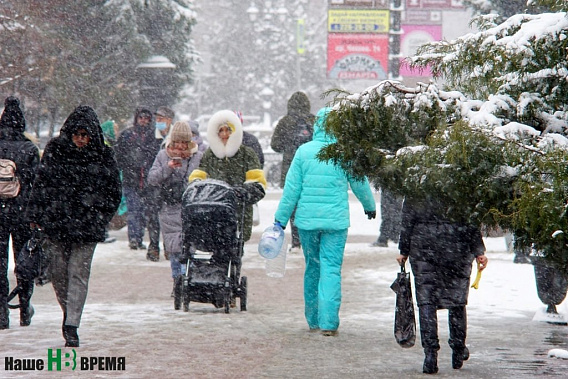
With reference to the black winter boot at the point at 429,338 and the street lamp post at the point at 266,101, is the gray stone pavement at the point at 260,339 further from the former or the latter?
the street lamp post at the point at 266,101

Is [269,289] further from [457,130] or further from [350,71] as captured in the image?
[350,71]

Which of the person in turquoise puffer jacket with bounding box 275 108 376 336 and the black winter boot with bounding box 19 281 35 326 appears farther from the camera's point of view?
the person in turquoise puffer jacket with bounding box 275 108 376 336

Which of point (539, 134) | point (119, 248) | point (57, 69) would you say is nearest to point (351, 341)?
point (539, 134)

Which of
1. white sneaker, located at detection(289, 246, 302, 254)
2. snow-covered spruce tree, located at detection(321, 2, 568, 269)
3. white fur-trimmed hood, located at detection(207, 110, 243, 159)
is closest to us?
snow-covered spruce tree, located at detection(321, 2, 568, 269)

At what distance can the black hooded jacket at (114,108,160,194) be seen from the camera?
1591 cm

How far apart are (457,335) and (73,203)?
10.2 feet

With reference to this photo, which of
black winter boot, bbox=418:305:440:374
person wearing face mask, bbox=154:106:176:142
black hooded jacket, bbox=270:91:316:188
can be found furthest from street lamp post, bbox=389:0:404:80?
black winter boot, bbox=418:305:440:374

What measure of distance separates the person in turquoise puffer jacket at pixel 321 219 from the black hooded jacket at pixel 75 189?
5.68 feet

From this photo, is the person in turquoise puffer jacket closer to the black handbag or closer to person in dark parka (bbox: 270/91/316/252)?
the black handbag

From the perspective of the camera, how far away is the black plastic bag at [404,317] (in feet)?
25.7

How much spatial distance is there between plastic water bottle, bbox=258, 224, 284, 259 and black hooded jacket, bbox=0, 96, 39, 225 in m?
2.09

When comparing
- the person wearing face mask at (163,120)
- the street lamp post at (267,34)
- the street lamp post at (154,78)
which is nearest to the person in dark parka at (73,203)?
the person wearing face mask at (163,120)

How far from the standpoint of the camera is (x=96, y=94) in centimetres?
2184

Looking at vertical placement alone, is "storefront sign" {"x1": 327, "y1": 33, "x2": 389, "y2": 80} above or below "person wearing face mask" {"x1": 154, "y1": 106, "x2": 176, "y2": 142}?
above
